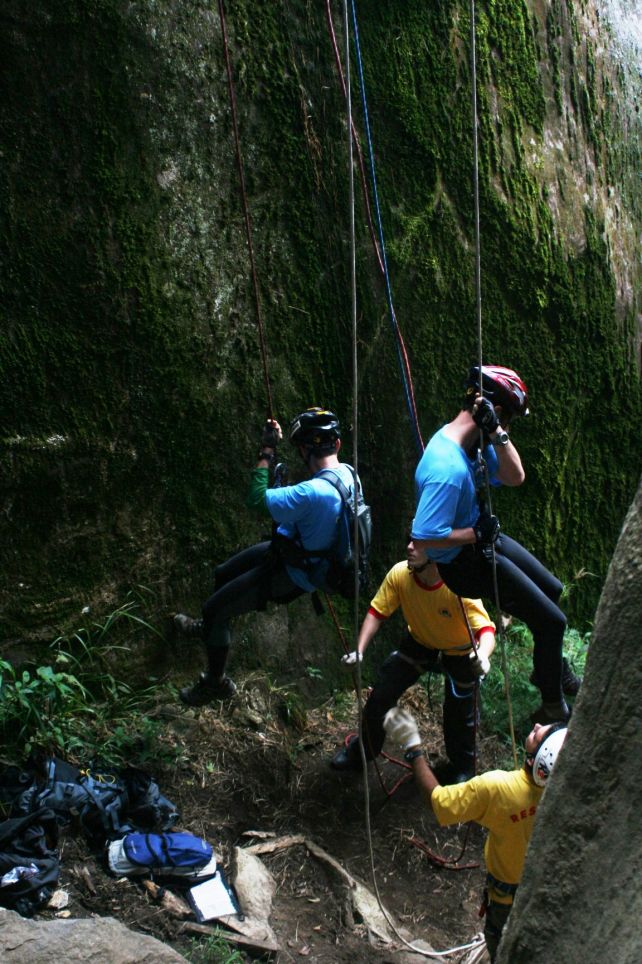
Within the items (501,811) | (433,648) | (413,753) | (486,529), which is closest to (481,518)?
(486,529)

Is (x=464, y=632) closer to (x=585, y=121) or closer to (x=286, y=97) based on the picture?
(x=286, y=97)

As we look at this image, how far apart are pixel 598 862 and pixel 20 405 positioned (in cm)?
479

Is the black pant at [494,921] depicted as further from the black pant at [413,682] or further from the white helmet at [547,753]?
the black pant at [413,682]

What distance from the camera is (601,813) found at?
7.18 feet

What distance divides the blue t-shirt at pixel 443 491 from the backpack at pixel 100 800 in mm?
2300

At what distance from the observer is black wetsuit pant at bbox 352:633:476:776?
5672mm

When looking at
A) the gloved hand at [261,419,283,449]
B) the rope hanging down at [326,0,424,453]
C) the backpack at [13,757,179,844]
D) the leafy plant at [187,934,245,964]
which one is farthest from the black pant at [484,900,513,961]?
the rope hanging down at [326,0,424,453]

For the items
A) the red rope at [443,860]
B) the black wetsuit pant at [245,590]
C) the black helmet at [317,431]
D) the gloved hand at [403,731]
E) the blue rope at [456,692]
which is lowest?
the red rope at [443,860]

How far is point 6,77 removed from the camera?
5.68 meters

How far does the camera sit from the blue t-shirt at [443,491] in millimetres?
4754

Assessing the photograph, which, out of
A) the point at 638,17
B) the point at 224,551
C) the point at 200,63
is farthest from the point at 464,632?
the point at 638,17

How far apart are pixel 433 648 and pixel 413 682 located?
0.29m

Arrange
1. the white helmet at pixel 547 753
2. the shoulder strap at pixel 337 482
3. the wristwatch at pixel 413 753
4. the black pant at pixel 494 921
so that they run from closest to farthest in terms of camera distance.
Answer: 1. the white helmet at pixel 547 753
2. the black pant at pixel 494 921
3. the wristwatch at pixel 413 753
4. the shoulder strap at pixel 337 482

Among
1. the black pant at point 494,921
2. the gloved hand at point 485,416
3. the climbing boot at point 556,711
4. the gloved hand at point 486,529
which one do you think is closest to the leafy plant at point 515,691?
the climbing boot at point 556,711
